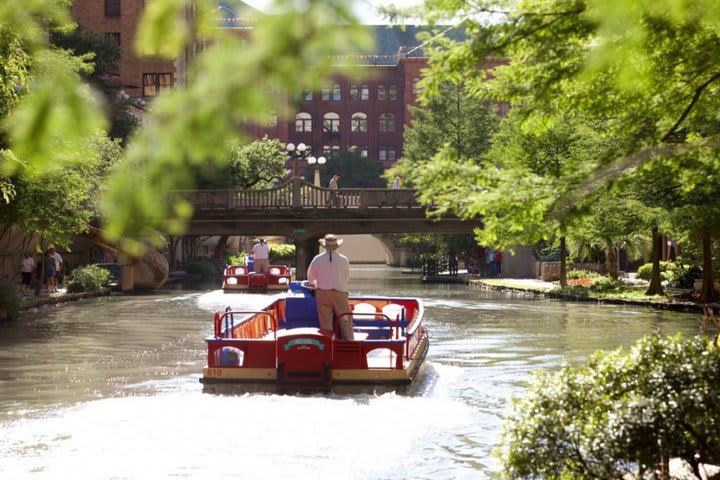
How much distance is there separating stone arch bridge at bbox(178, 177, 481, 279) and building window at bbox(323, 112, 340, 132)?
244ft

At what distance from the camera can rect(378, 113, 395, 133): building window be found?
13212 centimetres

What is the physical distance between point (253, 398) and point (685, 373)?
9182 millimetres

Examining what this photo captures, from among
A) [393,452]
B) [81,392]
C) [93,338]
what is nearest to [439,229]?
[93,338]

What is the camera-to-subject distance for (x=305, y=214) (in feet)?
186

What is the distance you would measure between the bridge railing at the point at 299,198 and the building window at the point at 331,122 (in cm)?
7444

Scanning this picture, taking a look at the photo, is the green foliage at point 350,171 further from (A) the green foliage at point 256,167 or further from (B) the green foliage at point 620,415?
(B) the green foliage at point 620,415

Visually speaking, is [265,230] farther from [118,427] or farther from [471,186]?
[471,186]

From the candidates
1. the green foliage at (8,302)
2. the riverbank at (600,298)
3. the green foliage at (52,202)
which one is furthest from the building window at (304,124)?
the green foliage at (8,302)

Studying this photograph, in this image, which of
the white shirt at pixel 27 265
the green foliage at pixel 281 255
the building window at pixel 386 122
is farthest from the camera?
the building window at pixel 386 122

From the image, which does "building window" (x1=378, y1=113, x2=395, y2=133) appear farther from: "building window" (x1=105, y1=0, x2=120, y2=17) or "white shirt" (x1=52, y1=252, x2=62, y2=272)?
"white shirt" (x1=52, y1=252, x2=62, y2=272)

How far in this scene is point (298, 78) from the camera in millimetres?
4094

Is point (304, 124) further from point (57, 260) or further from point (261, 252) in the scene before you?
point (57, 260)

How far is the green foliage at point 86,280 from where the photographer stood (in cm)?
4412

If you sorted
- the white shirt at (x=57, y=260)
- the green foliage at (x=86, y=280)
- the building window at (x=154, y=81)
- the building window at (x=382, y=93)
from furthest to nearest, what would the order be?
the building window at (x=382, y=93)
the building window at (x=154, y=81)
the green foliage at (x=86, y=280)
the white shirt at (x=57, y=260)
